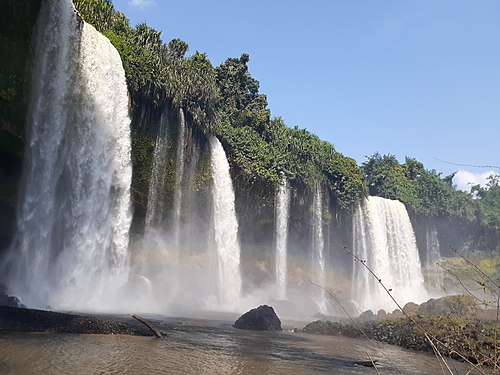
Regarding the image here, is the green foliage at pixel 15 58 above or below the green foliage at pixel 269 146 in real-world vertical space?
below

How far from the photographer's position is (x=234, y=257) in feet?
107

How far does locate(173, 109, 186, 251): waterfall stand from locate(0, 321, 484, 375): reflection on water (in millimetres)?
15765

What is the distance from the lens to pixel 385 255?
44.6 m

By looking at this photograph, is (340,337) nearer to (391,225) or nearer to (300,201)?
(300,201)

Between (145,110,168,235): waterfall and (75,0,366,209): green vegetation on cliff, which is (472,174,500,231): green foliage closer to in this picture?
(75,0,366,209): green vegetation on cliff

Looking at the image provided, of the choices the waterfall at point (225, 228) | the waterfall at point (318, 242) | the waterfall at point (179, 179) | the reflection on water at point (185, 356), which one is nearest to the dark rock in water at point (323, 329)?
the reflection on water at point (185, 356)

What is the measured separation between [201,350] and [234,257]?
21.4 m

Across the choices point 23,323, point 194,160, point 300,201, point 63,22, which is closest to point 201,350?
point 23,323

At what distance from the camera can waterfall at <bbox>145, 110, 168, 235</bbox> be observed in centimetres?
2817

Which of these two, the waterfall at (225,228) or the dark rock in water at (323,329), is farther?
the waterfall at (225,228)

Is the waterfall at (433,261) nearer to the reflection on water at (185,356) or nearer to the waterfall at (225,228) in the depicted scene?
the waterfall at (225,228)

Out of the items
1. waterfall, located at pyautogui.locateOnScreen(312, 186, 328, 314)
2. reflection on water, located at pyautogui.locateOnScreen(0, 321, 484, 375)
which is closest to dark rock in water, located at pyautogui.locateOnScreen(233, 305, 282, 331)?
reflection on water, located at pyautogui.locateOnScreen(0, 321, 484, 375)

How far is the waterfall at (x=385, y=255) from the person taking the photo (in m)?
44.0

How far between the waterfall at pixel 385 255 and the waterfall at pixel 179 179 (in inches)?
772
